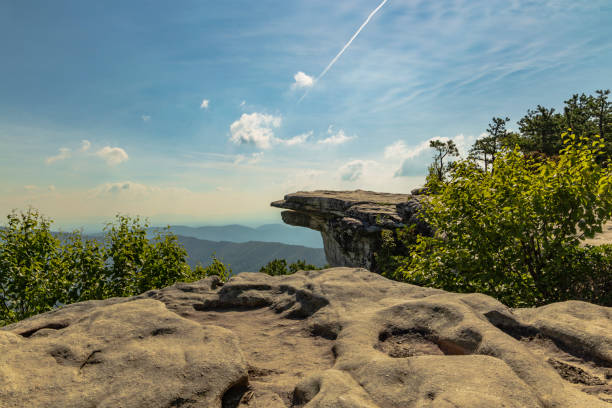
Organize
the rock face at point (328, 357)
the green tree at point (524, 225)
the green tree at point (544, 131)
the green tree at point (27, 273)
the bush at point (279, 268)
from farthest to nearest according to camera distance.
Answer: the green tree at point (544, 131), the bush at point (279, 268), the green tree at point (27, 273), the green tree at point (524, 225), the rock face at point (328, 357)

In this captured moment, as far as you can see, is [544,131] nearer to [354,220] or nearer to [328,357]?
[354,220]

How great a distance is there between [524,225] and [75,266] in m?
16.6

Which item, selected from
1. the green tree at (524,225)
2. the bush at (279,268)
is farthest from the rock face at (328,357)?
the bush at (279,268)

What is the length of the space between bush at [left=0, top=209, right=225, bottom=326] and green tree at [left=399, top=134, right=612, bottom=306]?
8956 millimetres

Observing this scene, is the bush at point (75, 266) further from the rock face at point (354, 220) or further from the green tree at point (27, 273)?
the rock face at point (354, 220)

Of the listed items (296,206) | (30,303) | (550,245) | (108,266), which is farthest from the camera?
(296,206)

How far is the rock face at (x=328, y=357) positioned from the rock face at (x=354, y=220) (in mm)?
16026

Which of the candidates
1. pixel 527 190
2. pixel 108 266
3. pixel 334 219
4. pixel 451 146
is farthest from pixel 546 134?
pixel 108 266

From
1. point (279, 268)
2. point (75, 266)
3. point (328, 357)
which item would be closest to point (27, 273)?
point (75, 266)

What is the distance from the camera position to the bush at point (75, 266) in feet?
42.0

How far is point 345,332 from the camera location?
499 centimetres

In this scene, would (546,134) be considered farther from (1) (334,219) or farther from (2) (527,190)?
(2) (527,190)

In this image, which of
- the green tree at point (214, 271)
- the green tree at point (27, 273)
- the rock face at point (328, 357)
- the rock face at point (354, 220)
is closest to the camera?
the rock face at point (328, 357)

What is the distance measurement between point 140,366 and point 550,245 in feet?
31.7
